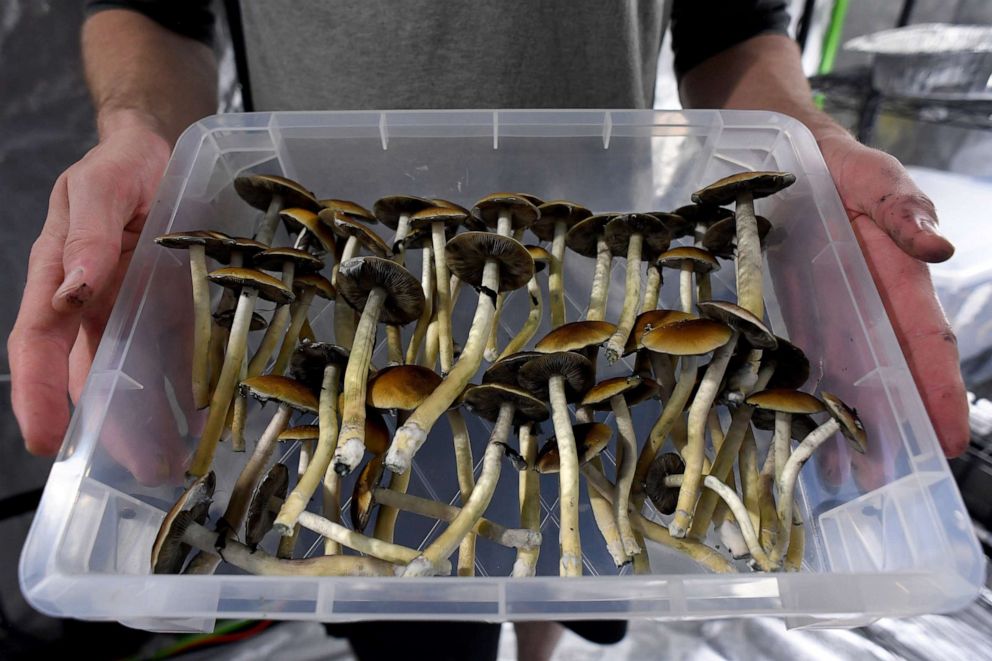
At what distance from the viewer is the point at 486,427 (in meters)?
1.48

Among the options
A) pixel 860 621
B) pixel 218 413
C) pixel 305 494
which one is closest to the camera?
pixel 860 621

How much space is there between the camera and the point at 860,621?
2.95 feet

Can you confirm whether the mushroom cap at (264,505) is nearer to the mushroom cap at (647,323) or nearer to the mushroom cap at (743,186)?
the mushroom cap at (647,323)

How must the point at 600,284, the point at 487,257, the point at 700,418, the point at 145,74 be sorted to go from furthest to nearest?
1. the point at 145,74
2. the point at 600,284
3. the point at 487,257
4. the point at 700,418

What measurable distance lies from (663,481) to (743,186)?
2.14 ft

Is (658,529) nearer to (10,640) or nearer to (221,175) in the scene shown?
(221,175)

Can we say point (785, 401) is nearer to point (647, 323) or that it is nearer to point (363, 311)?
point (647, 323)

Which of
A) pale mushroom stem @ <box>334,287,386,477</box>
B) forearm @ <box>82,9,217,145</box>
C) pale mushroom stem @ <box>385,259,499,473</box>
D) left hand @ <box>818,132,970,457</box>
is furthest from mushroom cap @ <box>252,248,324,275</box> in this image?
left hand @ <box>818,132,970,457</box>

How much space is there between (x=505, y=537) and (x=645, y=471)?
33 centimetres

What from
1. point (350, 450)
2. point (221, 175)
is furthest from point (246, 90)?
point (350, 450)

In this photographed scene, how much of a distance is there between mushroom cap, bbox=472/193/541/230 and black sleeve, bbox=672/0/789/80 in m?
0.99

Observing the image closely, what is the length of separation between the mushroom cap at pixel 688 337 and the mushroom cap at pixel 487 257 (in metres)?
0.31

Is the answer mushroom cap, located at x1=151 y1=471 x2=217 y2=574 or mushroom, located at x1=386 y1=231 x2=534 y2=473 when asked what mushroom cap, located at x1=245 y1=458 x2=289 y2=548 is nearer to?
mushroom cap, located at x1=151 y1=471 x2=217 y2=574

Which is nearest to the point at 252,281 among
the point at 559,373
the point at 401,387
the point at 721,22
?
the point at 401,387
